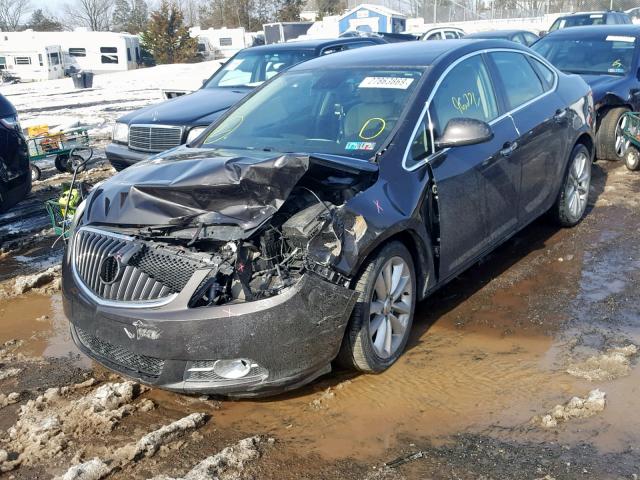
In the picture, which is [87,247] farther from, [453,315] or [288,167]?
[453,315]

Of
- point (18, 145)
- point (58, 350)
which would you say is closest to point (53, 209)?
point (18, 145)

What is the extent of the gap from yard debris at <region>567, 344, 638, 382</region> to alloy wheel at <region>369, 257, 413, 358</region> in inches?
38.5

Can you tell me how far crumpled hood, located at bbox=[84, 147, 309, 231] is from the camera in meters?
3.52

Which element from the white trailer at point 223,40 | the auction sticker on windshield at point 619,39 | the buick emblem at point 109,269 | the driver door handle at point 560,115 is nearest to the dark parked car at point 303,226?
the buick emblem at point 109,269

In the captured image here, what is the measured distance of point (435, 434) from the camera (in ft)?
10.9

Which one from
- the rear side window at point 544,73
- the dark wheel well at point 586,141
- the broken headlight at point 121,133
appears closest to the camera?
the rear side window at point 544,73

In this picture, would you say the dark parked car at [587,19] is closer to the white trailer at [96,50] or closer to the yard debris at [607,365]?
the yard debris at [607,365]

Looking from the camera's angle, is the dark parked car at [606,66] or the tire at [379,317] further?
the dark parked car at [606,66]

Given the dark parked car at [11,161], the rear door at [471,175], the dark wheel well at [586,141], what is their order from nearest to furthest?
the rear door at [471,175] → the dark wheel well at [586,141] → the dark parked car at [11,161]

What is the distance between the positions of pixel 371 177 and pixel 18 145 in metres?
4.36

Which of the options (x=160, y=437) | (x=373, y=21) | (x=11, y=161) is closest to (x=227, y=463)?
(x=160, y=437)

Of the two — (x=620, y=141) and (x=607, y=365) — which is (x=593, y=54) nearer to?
(x=620, y=141)

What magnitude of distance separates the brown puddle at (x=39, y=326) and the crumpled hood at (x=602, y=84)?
6.85 meters

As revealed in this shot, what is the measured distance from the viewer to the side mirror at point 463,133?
4.23m
